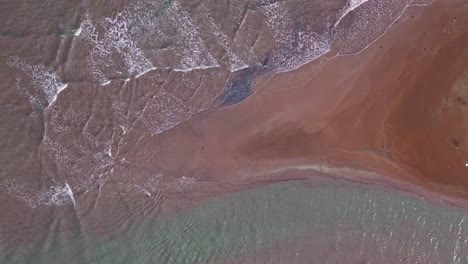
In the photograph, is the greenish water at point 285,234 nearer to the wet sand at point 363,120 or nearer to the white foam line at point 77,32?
the wet sand at point 363,120

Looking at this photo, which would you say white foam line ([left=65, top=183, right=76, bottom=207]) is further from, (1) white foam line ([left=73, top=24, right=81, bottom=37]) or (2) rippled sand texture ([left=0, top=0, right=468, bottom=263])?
(1) white foam line ([left=73, top=24, right=81, bottom=37])

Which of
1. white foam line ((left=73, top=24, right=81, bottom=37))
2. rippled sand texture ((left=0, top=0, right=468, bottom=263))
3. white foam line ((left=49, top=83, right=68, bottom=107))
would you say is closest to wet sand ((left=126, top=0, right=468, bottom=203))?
rippled sand texture ((left=0, top=0, right=468, bottom=263))

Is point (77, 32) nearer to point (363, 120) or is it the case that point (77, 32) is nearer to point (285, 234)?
point (285, 234)

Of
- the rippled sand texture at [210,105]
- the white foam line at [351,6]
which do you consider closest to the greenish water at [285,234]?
the rippled sand texture at [210,105]

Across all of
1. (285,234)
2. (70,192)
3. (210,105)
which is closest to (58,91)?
(70,192)

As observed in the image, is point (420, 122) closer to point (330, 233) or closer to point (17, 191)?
point (330, 233)
